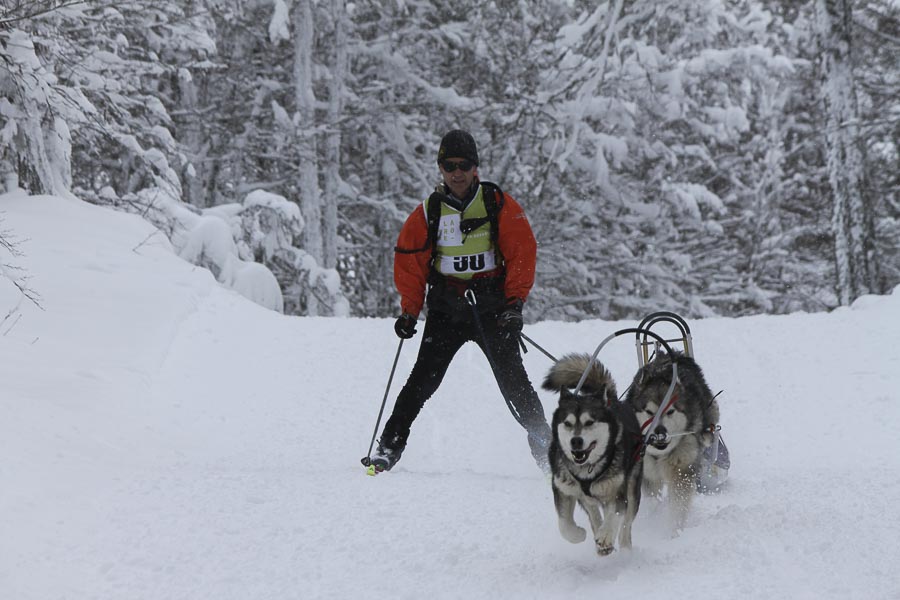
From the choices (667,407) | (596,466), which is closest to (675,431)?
(667,407)

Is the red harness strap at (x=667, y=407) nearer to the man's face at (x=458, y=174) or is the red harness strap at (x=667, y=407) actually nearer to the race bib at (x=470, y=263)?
the race bib at (x=470, y=263)

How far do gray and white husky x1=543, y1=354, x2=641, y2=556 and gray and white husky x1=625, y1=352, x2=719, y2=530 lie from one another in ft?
1.25

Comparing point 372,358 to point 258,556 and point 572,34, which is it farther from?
point 572,34

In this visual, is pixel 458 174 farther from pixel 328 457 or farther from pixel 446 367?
pixel 328 457

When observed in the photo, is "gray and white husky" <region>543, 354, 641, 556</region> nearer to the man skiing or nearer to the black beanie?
the man skiing

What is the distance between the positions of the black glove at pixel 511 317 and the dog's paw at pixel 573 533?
5.47ft

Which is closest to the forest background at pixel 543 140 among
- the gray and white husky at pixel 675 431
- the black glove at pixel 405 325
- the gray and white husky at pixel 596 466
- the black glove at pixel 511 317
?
the black glove at pixel 405 325

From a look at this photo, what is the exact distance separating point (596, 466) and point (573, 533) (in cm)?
35

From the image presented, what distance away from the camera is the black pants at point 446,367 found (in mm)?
5781

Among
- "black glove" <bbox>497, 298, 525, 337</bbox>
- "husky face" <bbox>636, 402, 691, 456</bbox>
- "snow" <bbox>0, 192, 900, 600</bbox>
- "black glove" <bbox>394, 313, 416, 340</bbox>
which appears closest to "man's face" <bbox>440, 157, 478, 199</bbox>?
"black glove" <bbox>497, 298, 525, 337</bbox>

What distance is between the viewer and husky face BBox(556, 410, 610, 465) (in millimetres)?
4051

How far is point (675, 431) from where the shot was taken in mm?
4992

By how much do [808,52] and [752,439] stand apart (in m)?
16.6

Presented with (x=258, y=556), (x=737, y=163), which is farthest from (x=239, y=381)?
(x=737, y=163)
